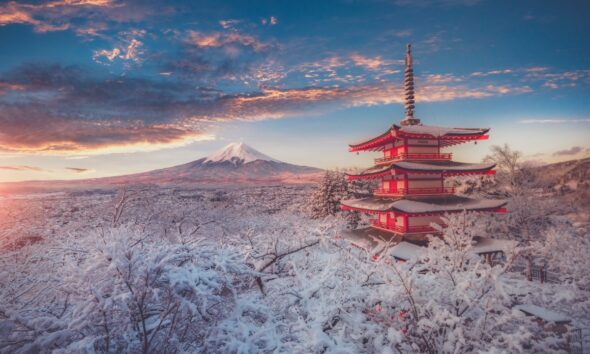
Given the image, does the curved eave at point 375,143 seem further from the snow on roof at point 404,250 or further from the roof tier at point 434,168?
the snow on roof at point 404,250

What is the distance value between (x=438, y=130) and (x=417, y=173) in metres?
3.00

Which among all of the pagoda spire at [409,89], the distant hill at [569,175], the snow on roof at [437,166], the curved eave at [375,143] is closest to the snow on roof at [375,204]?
the snow on roof at [437,166]

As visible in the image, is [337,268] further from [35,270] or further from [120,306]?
[35,270]

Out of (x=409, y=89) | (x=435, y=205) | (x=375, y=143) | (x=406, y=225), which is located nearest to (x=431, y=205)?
(x=435, y=205)

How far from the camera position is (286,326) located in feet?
19.1

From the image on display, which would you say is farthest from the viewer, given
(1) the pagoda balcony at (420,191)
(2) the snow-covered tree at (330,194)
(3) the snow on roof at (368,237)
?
(2) the snow-covered tree at (330,194)

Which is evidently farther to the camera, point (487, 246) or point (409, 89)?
point (409, 89)

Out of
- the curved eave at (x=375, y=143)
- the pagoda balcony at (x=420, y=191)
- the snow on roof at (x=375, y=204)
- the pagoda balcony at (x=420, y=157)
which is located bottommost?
the snow on roof at (x=375, y=204)

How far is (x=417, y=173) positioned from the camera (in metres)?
14.7

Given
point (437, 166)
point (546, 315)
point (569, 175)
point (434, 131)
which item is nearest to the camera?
point (546, 315)

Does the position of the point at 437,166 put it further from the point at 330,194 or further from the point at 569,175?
the point at 569,175

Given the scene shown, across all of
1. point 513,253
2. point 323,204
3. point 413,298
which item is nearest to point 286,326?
point 413,298

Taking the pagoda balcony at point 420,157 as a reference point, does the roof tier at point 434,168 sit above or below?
below

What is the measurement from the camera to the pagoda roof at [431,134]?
1477 cm
